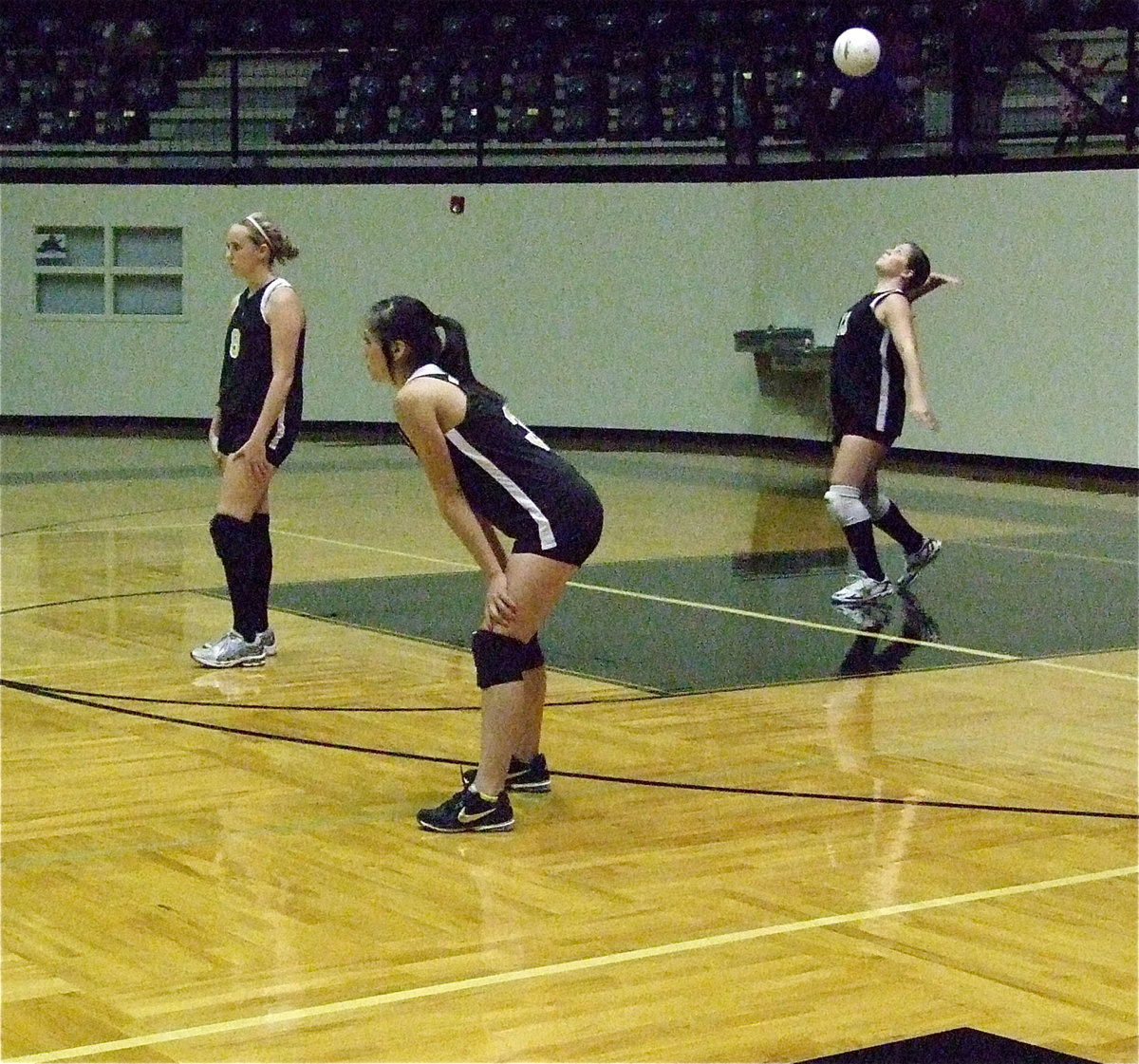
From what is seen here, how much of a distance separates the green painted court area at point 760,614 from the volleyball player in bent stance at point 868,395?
32cm

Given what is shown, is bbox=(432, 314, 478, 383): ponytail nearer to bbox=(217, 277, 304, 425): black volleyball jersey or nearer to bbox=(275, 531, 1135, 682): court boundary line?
bbox=(217, 277, 304, 425): black volleyball jersey

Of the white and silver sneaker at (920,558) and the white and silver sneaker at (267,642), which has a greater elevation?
the white and silver sneaker at (920,558)

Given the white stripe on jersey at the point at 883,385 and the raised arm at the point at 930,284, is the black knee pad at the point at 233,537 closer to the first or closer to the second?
the white stripe on jersey at the point at 883,385

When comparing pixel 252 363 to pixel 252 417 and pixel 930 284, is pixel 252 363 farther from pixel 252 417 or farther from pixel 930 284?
pixel 930 284

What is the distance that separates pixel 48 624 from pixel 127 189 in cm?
1230

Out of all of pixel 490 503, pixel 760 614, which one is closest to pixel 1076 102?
pixel 760 614

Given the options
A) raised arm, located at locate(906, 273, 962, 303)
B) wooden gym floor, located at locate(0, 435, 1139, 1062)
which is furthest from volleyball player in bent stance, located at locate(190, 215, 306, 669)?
raised arm, located at locate(906, 273, 962, 303)

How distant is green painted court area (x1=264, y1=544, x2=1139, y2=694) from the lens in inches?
316

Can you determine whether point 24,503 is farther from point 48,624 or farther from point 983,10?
point 983,10

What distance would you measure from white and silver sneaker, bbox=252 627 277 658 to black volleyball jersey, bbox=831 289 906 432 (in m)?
2.91

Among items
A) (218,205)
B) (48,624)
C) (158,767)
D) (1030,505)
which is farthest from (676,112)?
(158,767)

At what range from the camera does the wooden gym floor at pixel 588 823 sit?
13.0 feet

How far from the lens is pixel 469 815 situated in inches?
213

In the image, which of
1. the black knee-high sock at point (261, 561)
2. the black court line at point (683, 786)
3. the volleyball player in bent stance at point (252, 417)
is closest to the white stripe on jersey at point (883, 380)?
the volleyball player in bent stance at point (252, 417)
